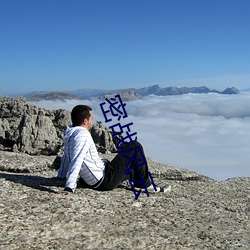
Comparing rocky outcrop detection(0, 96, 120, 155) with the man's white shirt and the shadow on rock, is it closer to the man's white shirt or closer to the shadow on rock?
the shadow on rock

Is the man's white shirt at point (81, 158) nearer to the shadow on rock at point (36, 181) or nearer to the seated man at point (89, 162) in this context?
the seated man at point (89, 162)

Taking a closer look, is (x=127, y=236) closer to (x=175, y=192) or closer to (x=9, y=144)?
(x=175, y=192)

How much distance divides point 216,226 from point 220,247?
1.53 metres

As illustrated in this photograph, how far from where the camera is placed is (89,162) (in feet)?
37.4

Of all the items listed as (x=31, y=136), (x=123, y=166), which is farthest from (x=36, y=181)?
(x=31, y=136)

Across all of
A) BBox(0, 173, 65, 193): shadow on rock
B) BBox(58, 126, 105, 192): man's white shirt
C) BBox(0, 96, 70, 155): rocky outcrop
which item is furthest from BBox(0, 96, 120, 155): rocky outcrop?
BBox(58, 126, 105, 192): man's white shirt

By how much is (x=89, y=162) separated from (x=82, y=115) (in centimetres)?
141

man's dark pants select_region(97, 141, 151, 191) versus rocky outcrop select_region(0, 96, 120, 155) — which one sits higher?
man's dark pants select_region(97, 141, 151, 191)

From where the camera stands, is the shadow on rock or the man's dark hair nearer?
the man's dark hair

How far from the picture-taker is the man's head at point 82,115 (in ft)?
36.9

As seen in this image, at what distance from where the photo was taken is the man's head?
11258mm

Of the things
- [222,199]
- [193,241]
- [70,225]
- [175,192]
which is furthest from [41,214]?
[222,199]

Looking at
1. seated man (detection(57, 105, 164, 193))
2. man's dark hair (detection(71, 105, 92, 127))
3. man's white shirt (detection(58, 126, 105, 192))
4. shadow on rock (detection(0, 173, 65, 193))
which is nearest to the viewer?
man's white shirt (detection(58, 126, 105, 192))

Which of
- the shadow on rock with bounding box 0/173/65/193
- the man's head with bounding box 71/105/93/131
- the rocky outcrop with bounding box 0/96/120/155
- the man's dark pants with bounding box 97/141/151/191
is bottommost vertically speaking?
the rocky outcrop with bounding box 0/96/120/155
